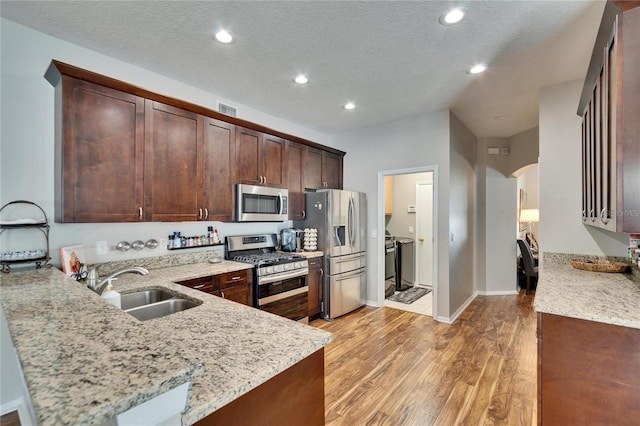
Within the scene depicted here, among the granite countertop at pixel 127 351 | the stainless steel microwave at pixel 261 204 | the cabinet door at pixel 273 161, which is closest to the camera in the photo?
the granite countertop at pixel 127 351

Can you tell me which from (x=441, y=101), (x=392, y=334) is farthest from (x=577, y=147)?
(x=392, y=334)

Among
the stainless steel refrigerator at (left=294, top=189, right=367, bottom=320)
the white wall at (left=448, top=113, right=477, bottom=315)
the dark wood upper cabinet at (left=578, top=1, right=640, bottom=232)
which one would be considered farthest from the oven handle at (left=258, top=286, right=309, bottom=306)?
the dark wood upper cabinet at (left=578, top=1, right=640, bottom=232)

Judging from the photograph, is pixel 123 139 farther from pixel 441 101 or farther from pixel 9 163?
pixel 441 101

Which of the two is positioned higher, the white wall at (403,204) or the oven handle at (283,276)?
the white wall at (403,204)

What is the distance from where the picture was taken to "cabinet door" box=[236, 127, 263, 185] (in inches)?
129

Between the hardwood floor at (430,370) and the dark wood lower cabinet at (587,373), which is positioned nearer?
the dark wood lower cabinet at (587,373)

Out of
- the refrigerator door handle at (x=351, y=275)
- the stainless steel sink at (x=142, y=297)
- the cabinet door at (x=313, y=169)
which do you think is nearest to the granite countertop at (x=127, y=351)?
the stainless steel sink at (x=142, y=297)

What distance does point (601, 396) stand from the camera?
1.45 metres

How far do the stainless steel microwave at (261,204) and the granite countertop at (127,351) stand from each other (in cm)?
177

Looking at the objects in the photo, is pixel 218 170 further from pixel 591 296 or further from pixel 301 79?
pixel 591 296

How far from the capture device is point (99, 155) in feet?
7.47

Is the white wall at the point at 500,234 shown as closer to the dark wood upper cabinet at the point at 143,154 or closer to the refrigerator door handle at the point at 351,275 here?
the refrigerator door handle at the point at 351,275

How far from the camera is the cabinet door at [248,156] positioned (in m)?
3.29

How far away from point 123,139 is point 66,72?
55 centimetres
